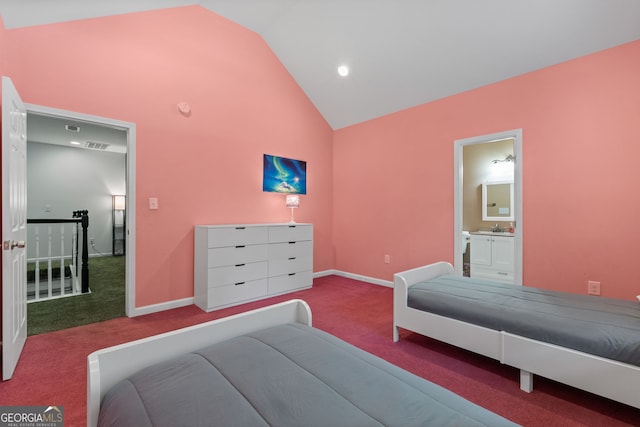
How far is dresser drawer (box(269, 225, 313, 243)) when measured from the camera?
3693mm

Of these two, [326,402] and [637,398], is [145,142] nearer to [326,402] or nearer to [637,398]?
[326,402]

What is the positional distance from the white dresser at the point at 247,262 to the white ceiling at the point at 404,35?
7.50 ft

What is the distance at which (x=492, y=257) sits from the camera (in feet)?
14.5

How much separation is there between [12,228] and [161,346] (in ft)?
5.69

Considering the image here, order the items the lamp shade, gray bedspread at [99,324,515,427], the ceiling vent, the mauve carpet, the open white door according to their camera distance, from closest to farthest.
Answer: gray bedspread at [99,324,515,427]
the mauve carpet
the open white door
the lamp shade
the ceiling vent

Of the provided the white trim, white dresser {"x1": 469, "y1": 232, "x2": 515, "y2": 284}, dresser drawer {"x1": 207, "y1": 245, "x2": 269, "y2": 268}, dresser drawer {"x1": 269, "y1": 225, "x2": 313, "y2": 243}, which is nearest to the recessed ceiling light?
dresser drawer {"x1": 269, "y1": 225, "x2": 313, "y2": 243}

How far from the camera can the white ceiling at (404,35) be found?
7.95 ft

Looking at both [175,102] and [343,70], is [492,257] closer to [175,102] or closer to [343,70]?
[343,70]

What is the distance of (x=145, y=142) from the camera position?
10.0 ft

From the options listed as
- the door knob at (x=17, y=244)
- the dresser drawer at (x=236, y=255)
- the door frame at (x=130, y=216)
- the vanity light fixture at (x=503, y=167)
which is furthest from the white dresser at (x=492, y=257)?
the door knob at (x=17, y=244)

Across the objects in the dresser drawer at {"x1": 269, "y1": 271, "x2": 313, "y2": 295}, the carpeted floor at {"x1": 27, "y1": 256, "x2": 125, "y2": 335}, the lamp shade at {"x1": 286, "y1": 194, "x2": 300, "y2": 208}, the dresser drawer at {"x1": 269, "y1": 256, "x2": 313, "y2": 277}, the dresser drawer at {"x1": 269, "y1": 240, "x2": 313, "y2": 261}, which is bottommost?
the carpeted floor at {"x1": 27, "y1": 256, "x2": 125, "y2": 335}

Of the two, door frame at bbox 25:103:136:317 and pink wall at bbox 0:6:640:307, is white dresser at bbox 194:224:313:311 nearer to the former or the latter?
pink wall at bbox 0:6:640:307

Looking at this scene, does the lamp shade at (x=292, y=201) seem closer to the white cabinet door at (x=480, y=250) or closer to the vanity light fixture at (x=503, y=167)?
the white cabinet door at (x=480, y=250)

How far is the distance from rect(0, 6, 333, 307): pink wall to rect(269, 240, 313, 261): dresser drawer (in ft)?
1.93
